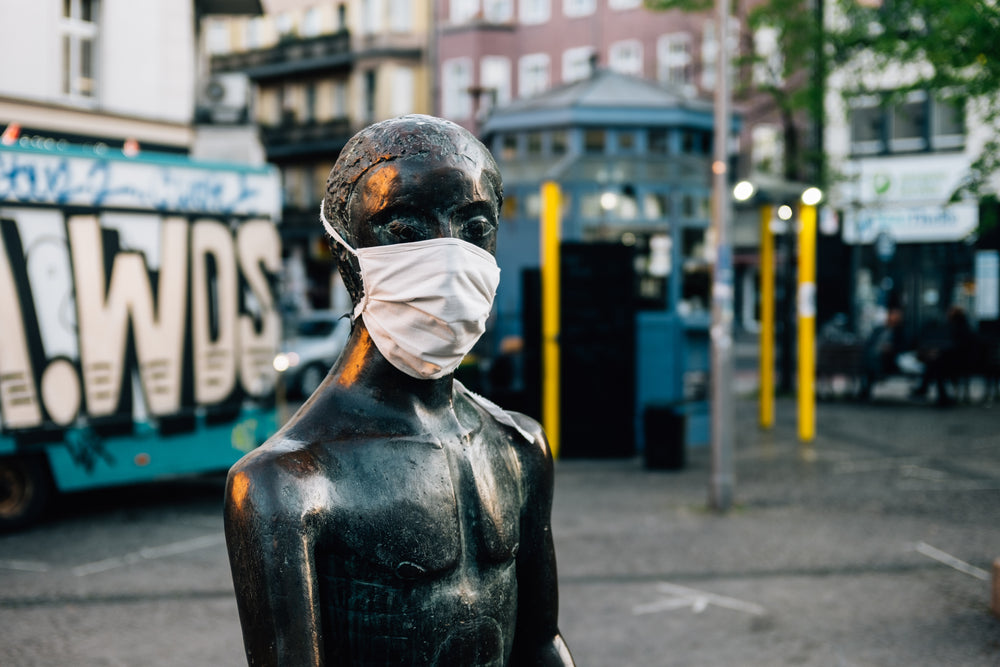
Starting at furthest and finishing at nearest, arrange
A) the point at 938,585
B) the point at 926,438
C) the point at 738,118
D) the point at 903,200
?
the point at 903,200 < the point at 738,118 < the point at 926,438 < the point at 938,585

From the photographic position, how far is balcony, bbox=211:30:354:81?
4553cm

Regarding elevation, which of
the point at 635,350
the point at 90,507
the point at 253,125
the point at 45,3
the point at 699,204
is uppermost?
the point at 45,3

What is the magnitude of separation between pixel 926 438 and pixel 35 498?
35.4 feet

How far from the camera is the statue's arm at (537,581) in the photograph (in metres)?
1.61

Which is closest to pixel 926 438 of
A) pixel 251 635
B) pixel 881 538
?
pixel 881 538

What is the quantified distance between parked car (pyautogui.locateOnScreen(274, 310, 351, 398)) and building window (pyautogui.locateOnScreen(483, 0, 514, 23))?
2276cm

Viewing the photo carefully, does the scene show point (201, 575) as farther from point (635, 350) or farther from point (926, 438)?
point (926, 438)

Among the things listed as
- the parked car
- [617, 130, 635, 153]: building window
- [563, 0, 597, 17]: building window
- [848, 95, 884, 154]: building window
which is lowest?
the parked car

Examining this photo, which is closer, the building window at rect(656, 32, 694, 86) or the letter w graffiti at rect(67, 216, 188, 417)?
the letter w graffiti at rect(67, 216, 188, 417)

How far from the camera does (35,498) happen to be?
8.69m

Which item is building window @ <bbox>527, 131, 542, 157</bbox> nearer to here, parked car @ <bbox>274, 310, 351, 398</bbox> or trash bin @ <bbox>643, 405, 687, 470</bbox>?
parked car @ <bbox>274, 310, 351, 398</bbox>

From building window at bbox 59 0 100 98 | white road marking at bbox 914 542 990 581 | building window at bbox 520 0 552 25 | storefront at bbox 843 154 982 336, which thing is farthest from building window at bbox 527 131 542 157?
building window at bbox 520 0 552 25

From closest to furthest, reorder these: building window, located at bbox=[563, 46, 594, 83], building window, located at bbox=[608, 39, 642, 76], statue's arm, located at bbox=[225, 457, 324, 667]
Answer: statue's arm, located at bbox=[225, 457, 324, 667] → building window, located at bbox=[608, 39, 642, 76] → building window, located at bbox=[563, 46, 594, 83]

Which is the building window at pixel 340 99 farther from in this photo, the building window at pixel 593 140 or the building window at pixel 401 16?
the building window at pixel 593 140
